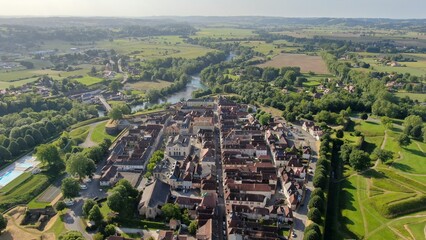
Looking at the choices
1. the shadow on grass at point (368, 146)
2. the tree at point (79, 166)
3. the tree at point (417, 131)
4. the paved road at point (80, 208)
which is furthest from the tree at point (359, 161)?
the tree at point (79, 166)

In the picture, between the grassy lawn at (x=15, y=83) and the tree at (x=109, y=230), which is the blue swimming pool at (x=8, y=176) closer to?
the tree at (x=109, y=230)

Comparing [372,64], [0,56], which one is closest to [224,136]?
[372,64]

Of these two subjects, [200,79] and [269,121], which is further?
[200,79]

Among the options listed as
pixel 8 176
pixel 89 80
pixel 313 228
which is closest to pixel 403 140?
pixel 313 228

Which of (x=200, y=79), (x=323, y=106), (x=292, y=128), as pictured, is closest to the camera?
(x=292, y=128)

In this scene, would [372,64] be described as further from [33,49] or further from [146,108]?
[33,49]

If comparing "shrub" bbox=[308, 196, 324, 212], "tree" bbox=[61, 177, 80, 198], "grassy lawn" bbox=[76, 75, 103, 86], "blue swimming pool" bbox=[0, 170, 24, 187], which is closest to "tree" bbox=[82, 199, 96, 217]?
"tree" bbox=[61, 177, 80, 198]

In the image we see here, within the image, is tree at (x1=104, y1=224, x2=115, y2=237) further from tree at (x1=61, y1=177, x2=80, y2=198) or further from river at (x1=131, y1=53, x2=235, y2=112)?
river at (x1=131, y1=53, x2=235, y2=112)
